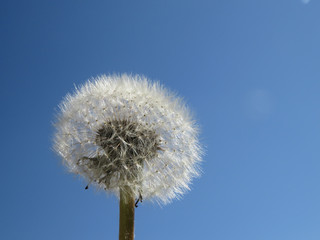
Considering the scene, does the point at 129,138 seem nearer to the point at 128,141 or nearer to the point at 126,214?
the point at 128,141

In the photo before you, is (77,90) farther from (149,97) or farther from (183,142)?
(183,142)

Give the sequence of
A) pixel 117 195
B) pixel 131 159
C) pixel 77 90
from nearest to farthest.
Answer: pixel 131 159, pixel 117 195, pixel 77 90

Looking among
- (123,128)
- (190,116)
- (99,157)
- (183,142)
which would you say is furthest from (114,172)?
(190,116)

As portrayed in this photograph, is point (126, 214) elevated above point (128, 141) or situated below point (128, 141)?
below

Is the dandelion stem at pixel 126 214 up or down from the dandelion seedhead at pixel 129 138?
down

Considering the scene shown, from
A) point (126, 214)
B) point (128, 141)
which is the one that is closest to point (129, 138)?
point (128, 141)
